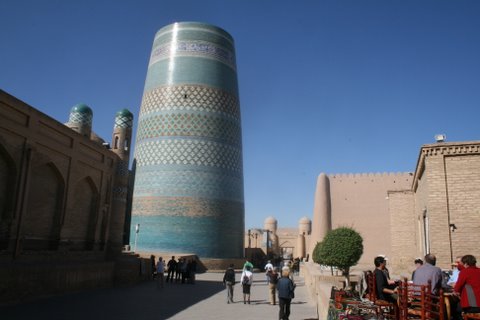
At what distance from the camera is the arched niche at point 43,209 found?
9.74 metres

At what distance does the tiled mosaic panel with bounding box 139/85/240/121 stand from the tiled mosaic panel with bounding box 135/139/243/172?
5.04ft

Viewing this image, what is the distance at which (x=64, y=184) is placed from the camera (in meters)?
10.9

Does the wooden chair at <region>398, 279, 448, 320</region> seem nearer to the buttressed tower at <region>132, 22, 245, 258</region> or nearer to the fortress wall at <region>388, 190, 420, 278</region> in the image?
the fortress wall at <region>388, 190, 420, 278</region>

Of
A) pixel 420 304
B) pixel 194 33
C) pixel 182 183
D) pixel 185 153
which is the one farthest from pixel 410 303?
pixel 194 33

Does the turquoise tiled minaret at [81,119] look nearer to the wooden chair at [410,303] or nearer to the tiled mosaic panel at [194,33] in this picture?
the tiled mosaic panel at [194,33]

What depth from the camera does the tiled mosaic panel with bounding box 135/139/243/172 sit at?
1981 centimetres

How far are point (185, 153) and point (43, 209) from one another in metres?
9.85

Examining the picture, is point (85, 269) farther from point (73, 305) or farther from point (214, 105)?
point (214, 105)

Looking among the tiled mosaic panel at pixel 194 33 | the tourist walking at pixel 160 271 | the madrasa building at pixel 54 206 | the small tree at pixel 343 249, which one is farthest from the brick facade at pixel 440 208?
the tiled mosaic panel at pixel 194 33

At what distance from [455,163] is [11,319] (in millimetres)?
8292

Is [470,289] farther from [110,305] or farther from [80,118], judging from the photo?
[80,118]

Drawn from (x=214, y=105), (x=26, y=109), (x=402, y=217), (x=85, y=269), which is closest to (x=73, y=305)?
(x=85, y=269)

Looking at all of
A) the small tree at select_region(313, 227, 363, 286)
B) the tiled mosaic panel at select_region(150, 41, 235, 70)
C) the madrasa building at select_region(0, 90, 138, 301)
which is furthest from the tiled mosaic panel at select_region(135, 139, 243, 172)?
the small tree at select_region(313, 227, 363, 286)

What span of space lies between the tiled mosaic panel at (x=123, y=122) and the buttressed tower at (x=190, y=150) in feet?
13.0
